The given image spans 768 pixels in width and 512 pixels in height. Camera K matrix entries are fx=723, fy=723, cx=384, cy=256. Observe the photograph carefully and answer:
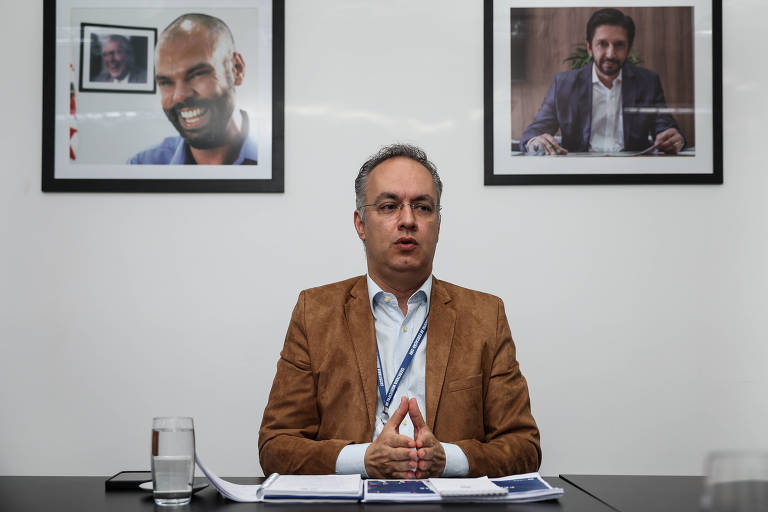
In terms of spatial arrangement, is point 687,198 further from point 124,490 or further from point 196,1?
point 124,490

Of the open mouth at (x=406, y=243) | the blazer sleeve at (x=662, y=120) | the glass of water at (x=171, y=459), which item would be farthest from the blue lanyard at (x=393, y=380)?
the blazer sleeve at (x=662, y=120)

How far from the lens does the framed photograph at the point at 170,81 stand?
3102mm

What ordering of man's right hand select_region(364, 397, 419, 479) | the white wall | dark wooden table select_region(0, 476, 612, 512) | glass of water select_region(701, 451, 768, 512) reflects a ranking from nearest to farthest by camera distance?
glass of water select_region(701, 451, 768, 512) < dark wooden table select_region(0, 476, 612, 512) < man's right hand select_region(364, 397, 419, 479) < the white wall

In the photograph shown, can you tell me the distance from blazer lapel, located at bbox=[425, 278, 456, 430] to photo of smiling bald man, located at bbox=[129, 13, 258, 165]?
1205 mm

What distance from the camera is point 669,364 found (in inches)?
122

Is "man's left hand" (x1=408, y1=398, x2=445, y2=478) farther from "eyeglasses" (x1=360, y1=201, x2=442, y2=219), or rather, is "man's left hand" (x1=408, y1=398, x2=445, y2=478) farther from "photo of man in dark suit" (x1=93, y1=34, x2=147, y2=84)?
"photo of man in dark suit" (x1=93, y1=34, x2=147, y2=84)

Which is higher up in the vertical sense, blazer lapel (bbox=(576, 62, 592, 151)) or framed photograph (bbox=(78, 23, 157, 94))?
framed photograph (bbox=(78, 23, 157, 94))

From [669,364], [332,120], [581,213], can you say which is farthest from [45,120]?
[669,364]

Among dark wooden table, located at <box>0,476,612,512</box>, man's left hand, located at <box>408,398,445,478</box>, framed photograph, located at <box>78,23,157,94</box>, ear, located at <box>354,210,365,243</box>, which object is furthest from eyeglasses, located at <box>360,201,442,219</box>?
framed photograph, located at <box>78,23,157,94</box>

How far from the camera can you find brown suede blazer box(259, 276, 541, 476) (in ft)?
7.13

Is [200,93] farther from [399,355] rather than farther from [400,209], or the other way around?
[399,355]

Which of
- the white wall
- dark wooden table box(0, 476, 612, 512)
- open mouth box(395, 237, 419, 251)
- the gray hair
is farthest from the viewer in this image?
the white wall

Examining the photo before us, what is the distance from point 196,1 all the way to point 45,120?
2.70ft

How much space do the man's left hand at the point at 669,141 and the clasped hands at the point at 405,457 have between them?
74.3 inches
